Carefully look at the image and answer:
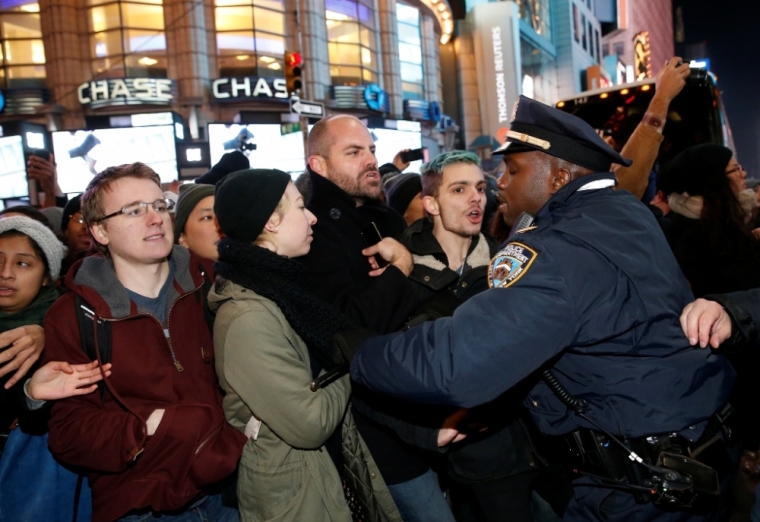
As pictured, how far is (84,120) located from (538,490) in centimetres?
2470

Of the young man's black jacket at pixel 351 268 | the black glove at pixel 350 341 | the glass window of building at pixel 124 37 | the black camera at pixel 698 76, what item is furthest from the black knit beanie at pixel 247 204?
the glass window of building at pixel 124 37

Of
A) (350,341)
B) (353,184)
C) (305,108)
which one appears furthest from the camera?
(305,108)

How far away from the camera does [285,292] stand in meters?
2.36

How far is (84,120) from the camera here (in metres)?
22.8

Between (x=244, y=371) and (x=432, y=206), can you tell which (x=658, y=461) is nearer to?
(x=244, y=371)

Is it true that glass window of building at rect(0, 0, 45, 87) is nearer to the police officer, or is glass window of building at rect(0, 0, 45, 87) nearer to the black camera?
the black camera

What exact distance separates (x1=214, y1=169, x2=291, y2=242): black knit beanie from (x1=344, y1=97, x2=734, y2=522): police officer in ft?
2.83

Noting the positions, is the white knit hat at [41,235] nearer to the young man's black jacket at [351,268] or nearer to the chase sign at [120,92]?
the young man's black jacket at [351,268]

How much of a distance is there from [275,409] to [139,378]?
0.67 m

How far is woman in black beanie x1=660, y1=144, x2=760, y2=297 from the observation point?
152 inches

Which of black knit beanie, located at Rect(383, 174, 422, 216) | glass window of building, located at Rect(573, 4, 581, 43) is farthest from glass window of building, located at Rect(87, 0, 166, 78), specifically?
glass window of building, located at Rect(573, 4, 581, 43)

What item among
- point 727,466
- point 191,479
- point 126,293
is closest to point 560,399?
point 727,466

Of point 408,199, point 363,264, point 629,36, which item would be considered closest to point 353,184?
point 363,264

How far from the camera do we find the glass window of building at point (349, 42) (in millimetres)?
26922
